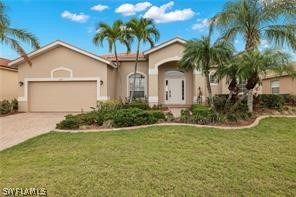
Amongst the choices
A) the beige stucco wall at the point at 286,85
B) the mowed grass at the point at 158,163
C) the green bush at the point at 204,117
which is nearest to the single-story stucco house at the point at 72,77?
the beige stucco wall at the point at 286,85

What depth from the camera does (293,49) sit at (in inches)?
651

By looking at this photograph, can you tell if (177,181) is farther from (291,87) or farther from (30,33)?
(291,87)

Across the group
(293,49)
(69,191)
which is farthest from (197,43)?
(69,191)

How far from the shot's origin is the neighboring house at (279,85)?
2537 cm

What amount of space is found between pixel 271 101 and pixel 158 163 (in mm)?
11334

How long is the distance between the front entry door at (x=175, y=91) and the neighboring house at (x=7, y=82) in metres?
12.8

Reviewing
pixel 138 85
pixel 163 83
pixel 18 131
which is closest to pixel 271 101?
pixel 163 83

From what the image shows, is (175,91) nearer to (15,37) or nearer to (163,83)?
(163,83)

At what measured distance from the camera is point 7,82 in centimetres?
2495

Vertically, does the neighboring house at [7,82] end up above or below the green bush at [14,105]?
above

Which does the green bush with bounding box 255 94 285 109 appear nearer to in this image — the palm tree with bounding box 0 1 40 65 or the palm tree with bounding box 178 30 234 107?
the palm tree with bounding box 178 30 234 107

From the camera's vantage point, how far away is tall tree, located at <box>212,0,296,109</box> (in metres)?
16.5

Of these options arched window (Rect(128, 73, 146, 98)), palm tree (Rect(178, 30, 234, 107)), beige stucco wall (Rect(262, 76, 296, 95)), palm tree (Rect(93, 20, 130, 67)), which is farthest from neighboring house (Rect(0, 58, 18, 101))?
beige stucco wall (Rect(262, 76, 296, 95))

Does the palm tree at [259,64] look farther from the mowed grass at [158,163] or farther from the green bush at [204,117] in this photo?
the mowed grass at [158,163]
